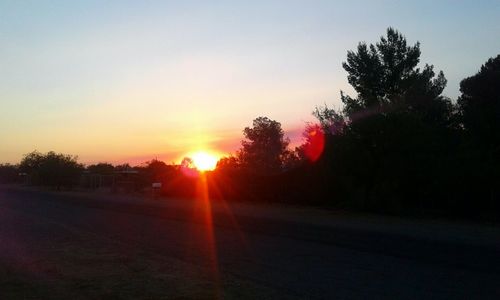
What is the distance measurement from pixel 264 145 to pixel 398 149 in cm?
4974

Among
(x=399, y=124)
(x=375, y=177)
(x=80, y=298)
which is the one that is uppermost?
(x=399, y=124)

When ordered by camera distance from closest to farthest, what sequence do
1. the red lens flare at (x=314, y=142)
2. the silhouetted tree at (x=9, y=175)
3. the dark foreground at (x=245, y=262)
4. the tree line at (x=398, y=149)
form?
1. the dark foreground at (x=245, y=262)
2. the tree line at (x=398, y=149)
3. the red lens flare at (x=314, y=142)
4. the silhouetted tree at (x=9, y=175)

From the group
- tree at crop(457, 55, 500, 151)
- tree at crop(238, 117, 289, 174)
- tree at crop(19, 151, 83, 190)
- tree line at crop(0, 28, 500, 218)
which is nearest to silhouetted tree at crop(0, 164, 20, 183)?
tree at crop(19, 151, 83, 190)

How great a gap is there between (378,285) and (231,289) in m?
2.70

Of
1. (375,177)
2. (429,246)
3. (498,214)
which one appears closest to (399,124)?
(375,177)

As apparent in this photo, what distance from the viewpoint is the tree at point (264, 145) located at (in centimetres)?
8306

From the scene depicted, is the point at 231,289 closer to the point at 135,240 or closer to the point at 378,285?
the point at 378,285

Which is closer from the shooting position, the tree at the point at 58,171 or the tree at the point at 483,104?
the tree at the point at 483,104

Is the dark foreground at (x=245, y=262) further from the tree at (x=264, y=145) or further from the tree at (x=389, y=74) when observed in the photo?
the tree at (x=264, y=145)

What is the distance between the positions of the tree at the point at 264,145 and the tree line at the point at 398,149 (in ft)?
77.5

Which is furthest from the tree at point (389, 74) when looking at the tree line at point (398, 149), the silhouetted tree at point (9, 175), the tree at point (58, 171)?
the silhouetted tree at point (9, 175)

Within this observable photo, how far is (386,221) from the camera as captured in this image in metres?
31.6

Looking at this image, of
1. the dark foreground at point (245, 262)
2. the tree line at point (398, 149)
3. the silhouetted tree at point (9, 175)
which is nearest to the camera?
the dark foreground at point (245, 262)

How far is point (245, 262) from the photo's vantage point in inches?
628
